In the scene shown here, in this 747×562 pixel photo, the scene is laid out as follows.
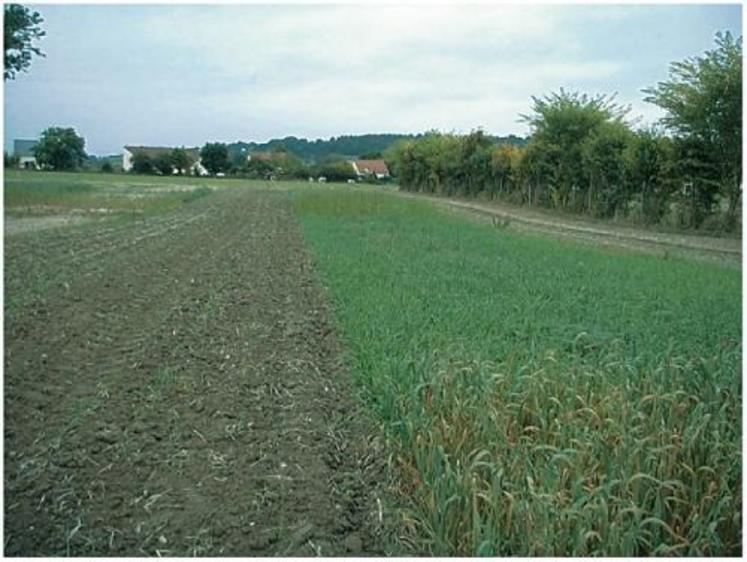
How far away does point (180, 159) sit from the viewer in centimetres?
739

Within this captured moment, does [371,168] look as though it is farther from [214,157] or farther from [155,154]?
[155,154]

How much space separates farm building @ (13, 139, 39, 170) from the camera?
3135 millimetres

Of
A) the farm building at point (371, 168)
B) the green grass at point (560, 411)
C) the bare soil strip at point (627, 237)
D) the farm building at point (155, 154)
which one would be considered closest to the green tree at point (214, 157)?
the farm building at point (155, 154)

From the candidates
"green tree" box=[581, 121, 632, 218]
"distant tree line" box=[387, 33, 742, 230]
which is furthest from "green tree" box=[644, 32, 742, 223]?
"green tree" box=[581, 121, 632, 218]

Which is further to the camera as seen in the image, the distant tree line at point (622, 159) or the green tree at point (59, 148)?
the distant tree line at point (622, 159)

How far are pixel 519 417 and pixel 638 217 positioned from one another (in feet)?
34.2

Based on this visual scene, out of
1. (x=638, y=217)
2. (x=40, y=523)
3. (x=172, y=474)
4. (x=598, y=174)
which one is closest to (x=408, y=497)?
(x=172, y=474)

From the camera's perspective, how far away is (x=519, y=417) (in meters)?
2.85

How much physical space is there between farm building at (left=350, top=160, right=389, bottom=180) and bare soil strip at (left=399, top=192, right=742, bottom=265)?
2484 millimetres

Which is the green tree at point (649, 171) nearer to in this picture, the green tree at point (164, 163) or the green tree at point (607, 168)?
the green tree at point (607, 168)

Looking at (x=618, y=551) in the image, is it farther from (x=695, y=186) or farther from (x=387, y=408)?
(x=695, y=186)

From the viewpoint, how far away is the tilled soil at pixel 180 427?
7.41 ft

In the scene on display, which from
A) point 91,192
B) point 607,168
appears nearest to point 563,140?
point 607,168

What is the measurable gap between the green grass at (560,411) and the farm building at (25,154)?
1.75m
